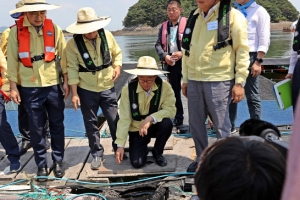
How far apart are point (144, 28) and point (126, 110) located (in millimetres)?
91627

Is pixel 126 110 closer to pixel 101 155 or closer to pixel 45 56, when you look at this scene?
pixel 101 155

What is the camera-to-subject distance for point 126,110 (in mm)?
3381

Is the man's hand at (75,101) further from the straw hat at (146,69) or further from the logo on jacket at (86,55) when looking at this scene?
the straw hat at (146,69)

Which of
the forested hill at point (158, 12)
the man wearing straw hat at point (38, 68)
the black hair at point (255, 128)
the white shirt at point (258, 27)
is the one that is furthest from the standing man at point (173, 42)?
the forested hill at point (158, 12)

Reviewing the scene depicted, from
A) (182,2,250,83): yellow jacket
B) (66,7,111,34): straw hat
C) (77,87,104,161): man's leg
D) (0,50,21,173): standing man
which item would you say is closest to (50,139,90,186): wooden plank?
(77,87,104,161): man's leg

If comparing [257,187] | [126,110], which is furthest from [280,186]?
[126,110]

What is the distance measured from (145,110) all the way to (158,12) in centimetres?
9382

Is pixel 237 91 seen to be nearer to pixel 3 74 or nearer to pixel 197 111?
pixel 197 111

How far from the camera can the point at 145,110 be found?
340 centimetres

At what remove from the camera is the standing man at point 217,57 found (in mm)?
2842

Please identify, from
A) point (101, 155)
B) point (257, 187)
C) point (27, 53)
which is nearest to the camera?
point (257, 187)

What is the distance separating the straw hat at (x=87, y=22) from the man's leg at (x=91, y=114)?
558 millimetres

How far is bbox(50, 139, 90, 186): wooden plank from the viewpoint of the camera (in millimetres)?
3415

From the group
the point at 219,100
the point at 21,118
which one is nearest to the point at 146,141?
the point at 219,100
